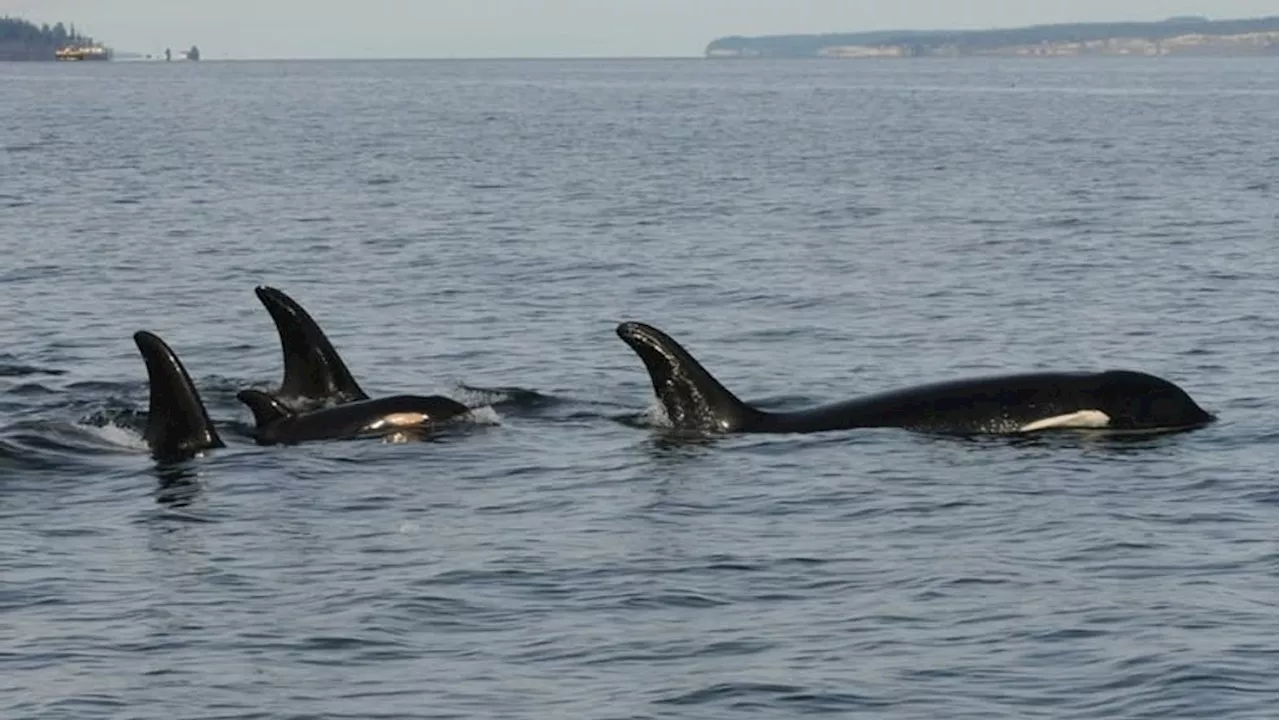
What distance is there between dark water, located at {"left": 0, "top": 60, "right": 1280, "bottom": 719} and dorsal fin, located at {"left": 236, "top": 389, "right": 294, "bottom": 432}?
247 mm

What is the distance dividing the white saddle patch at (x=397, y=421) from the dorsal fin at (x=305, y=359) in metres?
1.23

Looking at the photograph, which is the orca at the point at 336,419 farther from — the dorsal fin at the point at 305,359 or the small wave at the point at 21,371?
the small wave at the point at 21,371

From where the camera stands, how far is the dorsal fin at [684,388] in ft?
73.0

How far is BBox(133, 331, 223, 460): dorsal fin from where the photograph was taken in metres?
21.5

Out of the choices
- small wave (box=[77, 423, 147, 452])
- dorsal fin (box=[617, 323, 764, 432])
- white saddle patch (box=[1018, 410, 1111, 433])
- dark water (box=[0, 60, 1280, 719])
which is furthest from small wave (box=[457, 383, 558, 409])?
white saddle patch (box=[1018, 410, 1111, 433])

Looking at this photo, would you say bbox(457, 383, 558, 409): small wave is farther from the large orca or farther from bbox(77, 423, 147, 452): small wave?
bbox(77, 423, 147, 452): small wave

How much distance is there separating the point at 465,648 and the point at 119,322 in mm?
19413

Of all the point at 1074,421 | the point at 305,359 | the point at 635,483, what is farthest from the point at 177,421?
the point at 1074,421

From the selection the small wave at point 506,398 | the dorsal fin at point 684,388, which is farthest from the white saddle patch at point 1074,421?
the small wave at point 506,398

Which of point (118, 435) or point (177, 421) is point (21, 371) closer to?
point (118, 435)

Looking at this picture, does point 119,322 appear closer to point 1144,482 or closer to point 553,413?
point 553,413

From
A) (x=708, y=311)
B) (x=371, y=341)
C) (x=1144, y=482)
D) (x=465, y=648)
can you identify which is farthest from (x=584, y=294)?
(x=465, y=648)

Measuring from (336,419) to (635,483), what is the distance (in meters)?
3.14

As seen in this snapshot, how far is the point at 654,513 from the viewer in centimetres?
1928
